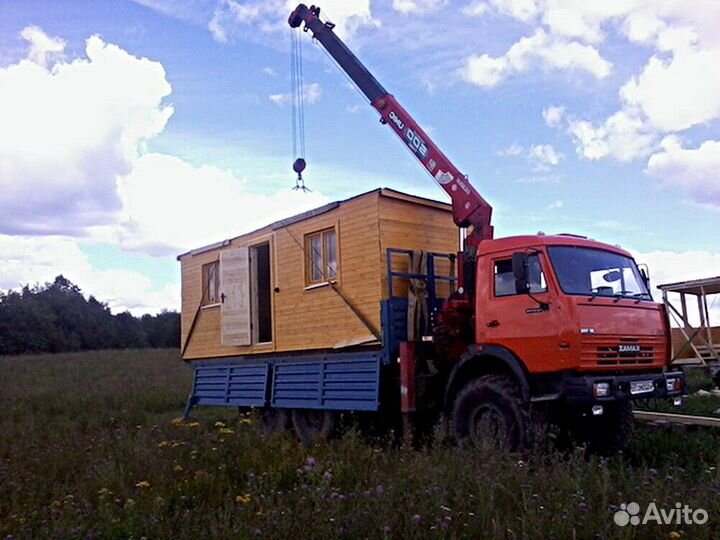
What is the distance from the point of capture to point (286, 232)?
1348cm

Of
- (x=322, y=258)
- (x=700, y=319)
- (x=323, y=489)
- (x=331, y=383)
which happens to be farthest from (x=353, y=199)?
(x=700, y=319)

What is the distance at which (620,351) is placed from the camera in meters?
9.39

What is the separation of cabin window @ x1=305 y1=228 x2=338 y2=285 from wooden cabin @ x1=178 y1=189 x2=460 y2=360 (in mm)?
17

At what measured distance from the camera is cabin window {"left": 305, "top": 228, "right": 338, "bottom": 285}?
1242 centimetres

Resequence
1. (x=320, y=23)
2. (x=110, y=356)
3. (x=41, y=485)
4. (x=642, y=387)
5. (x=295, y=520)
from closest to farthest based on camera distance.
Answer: (x=295, y=520), (x=41, y=485), (x=642, y=387), (x=320, y=23), (x=110, y=356)

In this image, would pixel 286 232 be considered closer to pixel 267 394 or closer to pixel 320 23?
pixel 267 394

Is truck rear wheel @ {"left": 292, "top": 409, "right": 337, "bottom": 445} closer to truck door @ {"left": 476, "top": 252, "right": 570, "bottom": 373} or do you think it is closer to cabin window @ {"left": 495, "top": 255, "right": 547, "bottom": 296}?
truck door @ {"left": 476, "top": 252, "right": 570, "bottom": 373}

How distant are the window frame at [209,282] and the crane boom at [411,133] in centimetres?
466

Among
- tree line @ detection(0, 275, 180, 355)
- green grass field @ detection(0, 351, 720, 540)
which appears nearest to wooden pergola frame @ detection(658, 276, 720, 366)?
green grass field @ detection(0, 351, 720, 540)

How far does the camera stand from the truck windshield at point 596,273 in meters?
9.52

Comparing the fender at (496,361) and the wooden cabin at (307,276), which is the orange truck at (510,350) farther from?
the wooden cabin at (307,276)

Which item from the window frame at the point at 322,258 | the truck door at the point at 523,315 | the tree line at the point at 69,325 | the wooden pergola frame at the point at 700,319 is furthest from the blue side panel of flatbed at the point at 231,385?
the tree line at the point at 69,325

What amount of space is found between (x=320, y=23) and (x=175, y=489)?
10.8 metres

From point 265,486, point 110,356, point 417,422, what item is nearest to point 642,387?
point 417,422
